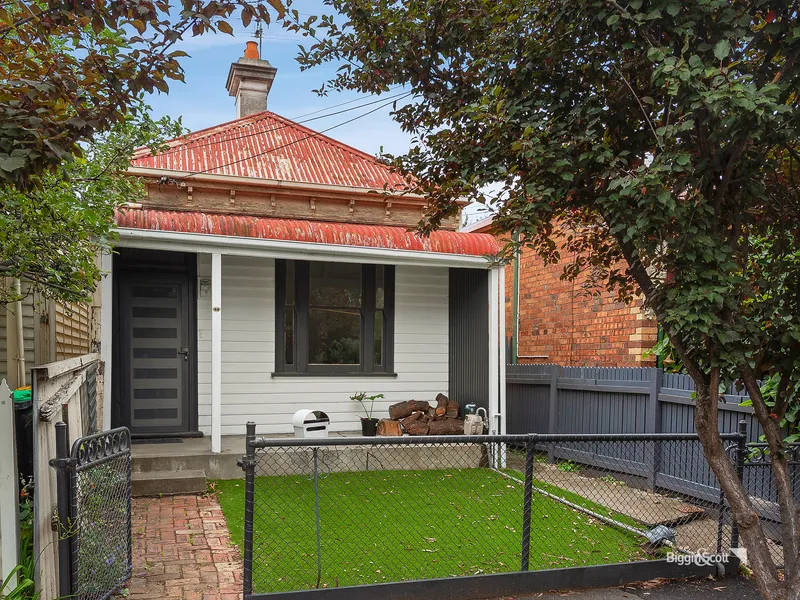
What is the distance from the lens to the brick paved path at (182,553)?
4.61 meters

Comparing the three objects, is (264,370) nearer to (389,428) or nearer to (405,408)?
(389,428)

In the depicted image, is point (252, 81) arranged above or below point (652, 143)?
above

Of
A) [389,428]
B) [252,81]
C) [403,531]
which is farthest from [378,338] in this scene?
[252,81]

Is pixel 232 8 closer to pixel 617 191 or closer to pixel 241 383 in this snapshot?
pixel 617 191

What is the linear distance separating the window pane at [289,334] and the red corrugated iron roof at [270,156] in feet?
6.84

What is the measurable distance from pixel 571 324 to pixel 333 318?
13.2ft

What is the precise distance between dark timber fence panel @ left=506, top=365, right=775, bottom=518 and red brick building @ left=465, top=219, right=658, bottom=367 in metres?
0.68

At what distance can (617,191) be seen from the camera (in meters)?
3.61

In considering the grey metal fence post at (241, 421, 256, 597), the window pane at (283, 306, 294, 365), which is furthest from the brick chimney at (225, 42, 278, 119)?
the grey metal fence post at (241, 421, 256, 597)

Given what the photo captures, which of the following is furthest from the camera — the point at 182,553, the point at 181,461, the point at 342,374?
the point at 342,374

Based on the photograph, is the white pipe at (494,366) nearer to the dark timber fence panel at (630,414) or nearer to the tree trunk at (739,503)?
the dark timber fence panel at (630,414)

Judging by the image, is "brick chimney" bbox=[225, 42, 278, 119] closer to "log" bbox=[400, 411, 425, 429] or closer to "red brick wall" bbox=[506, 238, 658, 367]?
"red brick wall" bbox=[506, 238, 658, 367]

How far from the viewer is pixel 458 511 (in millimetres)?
6527

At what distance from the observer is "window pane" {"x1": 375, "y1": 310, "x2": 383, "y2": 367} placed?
10.1 metres
